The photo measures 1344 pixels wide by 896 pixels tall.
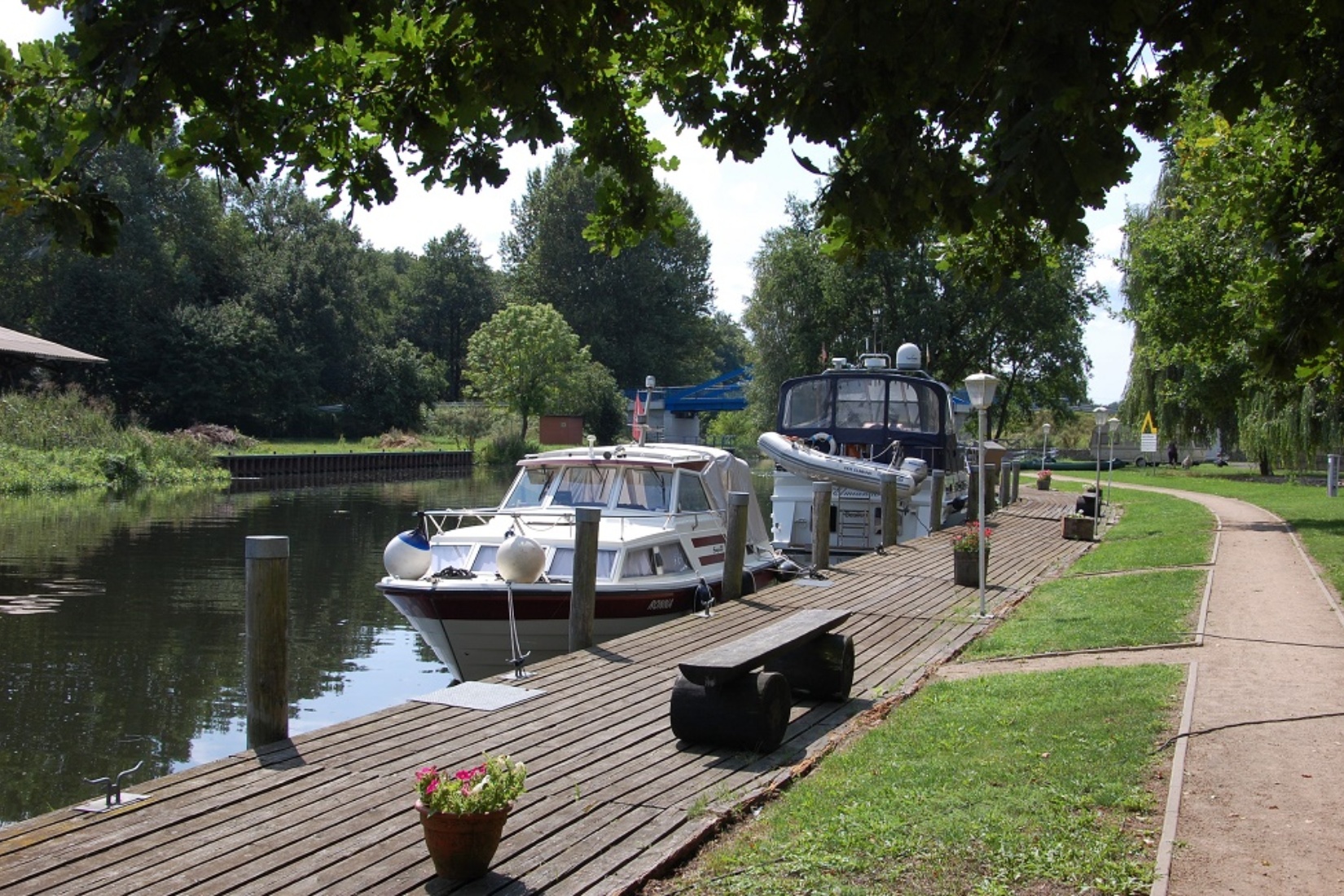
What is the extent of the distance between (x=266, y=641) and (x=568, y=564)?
6.53m

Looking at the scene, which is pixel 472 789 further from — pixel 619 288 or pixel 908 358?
pixel 619 288

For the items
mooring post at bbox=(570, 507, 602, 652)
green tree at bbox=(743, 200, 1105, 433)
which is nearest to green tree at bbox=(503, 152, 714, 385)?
green tree at bbox=(743, 200, 1105, 433)

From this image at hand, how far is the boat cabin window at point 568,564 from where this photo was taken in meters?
14.5

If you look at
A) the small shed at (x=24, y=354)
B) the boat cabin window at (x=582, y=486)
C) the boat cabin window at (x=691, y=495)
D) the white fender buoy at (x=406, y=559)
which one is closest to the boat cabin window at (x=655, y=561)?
the boat cabin window at (x=691, y=495)

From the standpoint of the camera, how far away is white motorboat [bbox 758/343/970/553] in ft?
85.7

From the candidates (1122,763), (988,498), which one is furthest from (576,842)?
(988,498)

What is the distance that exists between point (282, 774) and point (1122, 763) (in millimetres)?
5195

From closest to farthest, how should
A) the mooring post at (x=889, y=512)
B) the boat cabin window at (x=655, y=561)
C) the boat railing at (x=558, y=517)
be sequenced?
the boat cabin window at (x=655, y=561) → the boat railing at (x=558, y=517) → the mooring post at (x=889, y=512)

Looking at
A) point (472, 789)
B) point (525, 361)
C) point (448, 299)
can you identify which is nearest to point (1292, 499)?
point (472, 789)

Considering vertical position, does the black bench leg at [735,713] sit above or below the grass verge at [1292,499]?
below

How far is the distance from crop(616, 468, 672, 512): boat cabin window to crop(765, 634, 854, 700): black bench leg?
6.89 metres

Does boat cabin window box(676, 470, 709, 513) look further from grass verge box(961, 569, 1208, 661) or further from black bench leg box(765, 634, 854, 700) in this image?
black bench leg box(765, 634, 854, 700)

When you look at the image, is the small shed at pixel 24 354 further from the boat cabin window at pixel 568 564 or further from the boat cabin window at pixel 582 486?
→ the boat cabin window at pixel 568 564

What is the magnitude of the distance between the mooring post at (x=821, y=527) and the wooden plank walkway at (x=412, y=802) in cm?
746
